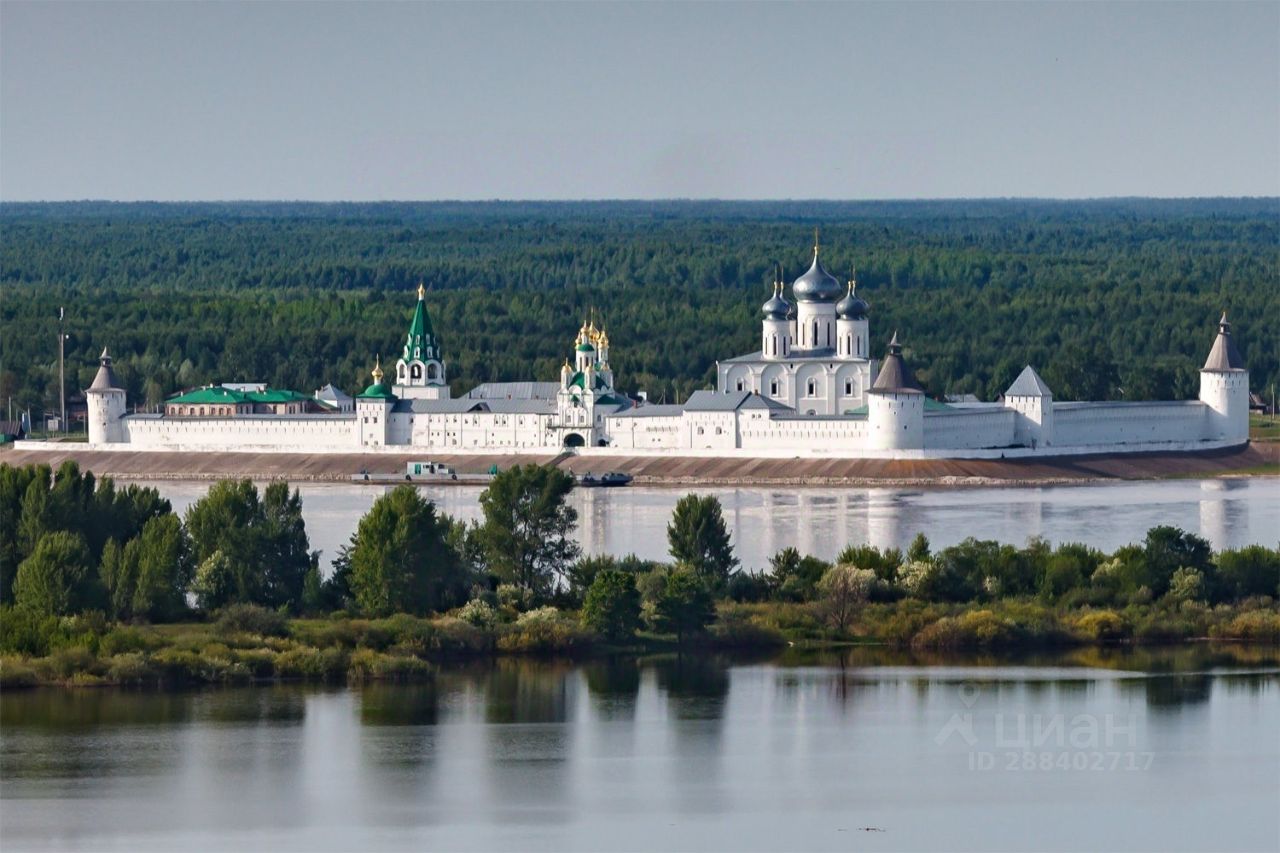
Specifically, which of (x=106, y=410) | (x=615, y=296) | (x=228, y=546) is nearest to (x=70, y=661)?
(x=228, y=546)

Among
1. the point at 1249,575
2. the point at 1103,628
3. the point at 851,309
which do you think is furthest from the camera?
the point at 851,309

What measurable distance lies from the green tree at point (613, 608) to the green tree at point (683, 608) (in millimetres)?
194

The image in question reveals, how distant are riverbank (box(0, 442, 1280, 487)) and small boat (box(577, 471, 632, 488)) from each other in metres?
0.21

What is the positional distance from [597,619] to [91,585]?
3.65m

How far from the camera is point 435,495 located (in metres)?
46.2

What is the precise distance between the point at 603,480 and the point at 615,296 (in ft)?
113

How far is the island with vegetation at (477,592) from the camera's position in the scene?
79.0ft

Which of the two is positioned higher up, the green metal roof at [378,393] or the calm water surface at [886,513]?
the green metal roof at [378,393]

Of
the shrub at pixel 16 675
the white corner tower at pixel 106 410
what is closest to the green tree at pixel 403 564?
the shrub at pixel 16 675

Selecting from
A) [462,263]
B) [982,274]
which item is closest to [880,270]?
[982,274]

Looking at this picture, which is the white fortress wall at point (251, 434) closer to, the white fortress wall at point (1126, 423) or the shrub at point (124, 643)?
the white fortress wall at point (1126, 423)

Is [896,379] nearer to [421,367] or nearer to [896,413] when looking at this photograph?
[896,413]

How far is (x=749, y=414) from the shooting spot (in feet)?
168

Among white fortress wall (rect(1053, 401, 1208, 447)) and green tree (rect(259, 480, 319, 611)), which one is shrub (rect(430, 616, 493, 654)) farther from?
white fortress wall (rect(1053, 401, 1208, 447))
